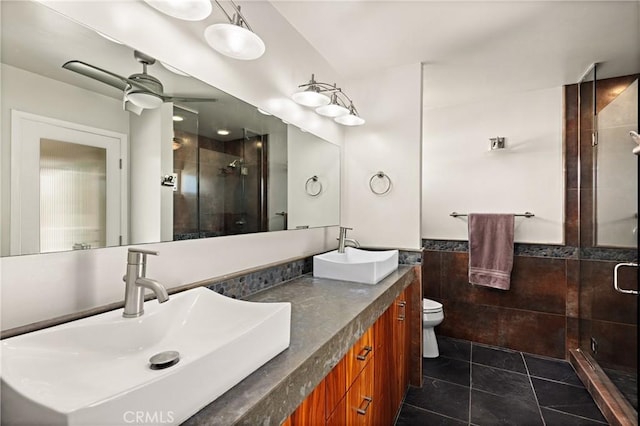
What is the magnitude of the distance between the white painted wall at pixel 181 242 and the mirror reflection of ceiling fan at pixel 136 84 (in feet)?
0.27

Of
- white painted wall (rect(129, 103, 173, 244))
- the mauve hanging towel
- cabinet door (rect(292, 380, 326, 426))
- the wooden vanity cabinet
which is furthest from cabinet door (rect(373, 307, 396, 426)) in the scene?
the mauve hanging towel

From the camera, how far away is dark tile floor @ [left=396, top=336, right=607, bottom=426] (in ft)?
5.97

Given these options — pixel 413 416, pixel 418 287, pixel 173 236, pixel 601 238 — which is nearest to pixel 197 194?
pixel 173 236

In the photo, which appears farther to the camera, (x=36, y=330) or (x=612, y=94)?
(x=612, y=94)

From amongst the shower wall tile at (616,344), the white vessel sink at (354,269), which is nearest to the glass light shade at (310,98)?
the white vessel sink at (354,269)

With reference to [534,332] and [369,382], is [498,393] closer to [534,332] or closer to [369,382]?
[534,332]

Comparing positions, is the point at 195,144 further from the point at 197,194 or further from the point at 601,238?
the point at 601,238

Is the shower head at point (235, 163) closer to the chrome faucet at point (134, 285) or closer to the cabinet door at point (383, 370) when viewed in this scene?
the chrome faucet at point (134, 285)

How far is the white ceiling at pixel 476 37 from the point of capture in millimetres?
1656

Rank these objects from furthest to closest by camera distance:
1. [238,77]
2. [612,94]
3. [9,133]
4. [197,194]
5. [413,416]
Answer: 1. [612,94]
2. [413,416]
3. [238,77]
4. [197,194]
5. [9,133]

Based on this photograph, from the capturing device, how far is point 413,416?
1.85 metres

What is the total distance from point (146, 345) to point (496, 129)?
10.4 feet

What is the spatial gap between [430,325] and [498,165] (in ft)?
5.24

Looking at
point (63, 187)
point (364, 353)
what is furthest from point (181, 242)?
point (364, 353)
